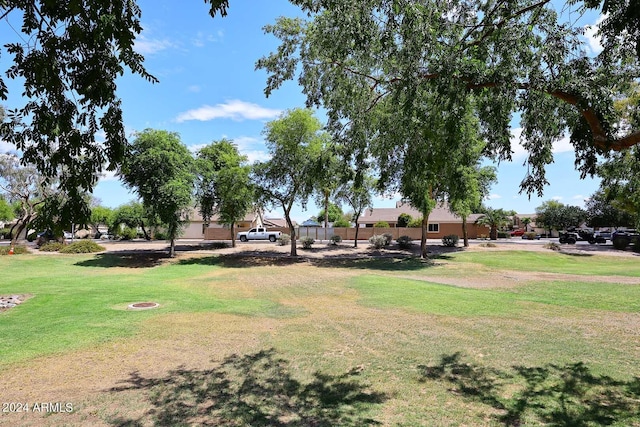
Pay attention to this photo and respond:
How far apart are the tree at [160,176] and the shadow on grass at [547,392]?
21539 mm

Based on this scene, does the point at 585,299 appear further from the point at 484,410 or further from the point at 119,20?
the point at 119,20

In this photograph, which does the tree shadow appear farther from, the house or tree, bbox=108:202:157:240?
the house

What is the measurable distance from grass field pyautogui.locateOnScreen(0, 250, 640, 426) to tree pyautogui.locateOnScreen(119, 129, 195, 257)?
1039 centimetres

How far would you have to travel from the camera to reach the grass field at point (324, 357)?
16.4ft

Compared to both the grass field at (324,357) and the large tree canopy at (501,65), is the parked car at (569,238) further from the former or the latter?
the large tree canopy at (501,65)

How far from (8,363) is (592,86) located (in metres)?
10.8

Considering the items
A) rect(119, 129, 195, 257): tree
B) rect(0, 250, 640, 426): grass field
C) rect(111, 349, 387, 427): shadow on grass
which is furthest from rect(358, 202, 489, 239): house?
rect(111, 349, 387, 427): shadow on grass

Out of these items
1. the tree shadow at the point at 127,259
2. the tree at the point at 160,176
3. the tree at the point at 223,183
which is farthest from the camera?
the tree at the point at 223,183

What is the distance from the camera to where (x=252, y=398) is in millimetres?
5461

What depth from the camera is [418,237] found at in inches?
2167

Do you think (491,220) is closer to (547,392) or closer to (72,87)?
(547,392)

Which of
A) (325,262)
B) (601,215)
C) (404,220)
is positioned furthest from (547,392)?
(601,215)

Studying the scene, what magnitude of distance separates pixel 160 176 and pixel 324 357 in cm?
2167

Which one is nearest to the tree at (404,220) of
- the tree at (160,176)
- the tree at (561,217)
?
the tree at (561,217)
